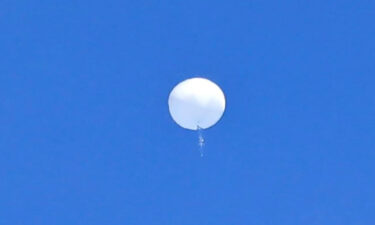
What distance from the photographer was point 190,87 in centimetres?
536

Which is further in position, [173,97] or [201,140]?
[201,140]

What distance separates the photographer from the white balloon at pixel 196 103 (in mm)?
5312

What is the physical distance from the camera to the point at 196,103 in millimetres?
5301

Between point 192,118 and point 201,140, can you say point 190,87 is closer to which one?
point 192,118

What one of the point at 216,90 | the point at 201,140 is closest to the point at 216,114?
the point at 216,90

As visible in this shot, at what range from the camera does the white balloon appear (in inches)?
209

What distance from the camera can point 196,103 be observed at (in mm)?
5301

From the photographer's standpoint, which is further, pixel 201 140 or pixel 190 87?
pixel 201 140

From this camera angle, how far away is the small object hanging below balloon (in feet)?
17.4

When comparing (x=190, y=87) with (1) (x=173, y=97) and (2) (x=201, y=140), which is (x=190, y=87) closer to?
(1) (x=173, y=97)

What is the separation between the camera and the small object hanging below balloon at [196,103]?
209 inches

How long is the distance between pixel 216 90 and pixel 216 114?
0.14m

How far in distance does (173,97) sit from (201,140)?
2.24 ft

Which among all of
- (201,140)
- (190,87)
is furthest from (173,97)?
(201,140)
